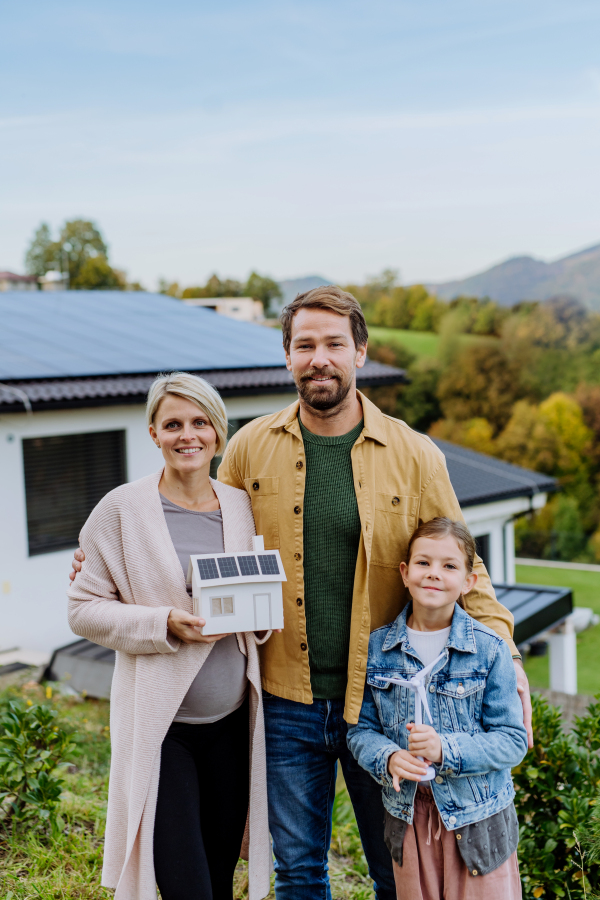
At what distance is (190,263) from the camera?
2675 inches

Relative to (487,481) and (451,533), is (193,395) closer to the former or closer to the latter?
(451,533)

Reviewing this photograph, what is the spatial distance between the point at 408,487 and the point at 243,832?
119 centimetres

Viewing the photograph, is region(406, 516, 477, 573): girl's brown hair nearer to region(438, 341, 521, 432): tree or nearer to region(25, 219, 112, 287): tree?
region(438, 341, 521, 432): tree

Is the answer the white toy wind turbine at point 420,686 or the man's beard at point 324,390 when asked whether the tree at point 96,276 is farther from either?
the white toy wind turbine at point 420,686

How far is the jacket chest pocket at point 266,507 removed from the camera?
8.07 feet

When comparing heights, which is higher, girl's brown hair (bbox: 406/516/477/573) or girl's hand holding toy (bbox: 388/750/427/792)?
girl's brown hair (bbox: 406/516/477/573)

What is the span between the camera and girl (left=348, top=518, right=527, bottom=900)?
2.13m

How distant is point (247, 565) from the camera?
220cm

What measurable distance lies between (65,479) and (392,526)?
7.69 metres

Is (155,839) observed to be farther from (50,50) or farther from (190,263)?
(50,50)

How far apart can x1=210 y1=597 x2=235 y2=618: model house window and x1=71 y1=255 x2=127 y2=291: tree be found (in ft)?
184

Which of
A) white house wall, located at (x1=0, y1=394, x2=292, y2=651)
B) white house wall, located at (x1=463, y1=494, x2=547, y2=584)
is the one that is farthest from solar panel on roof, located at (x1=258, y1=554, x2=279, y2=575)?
white house wall, located at (x1=463, y1=494, x2=547, y2=584)

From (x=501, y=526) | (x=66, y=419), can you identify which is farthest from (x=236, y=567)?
(x=501, y=526)

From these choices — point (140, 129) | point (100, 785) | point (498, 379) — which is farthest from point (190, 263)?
point (100, 785)
